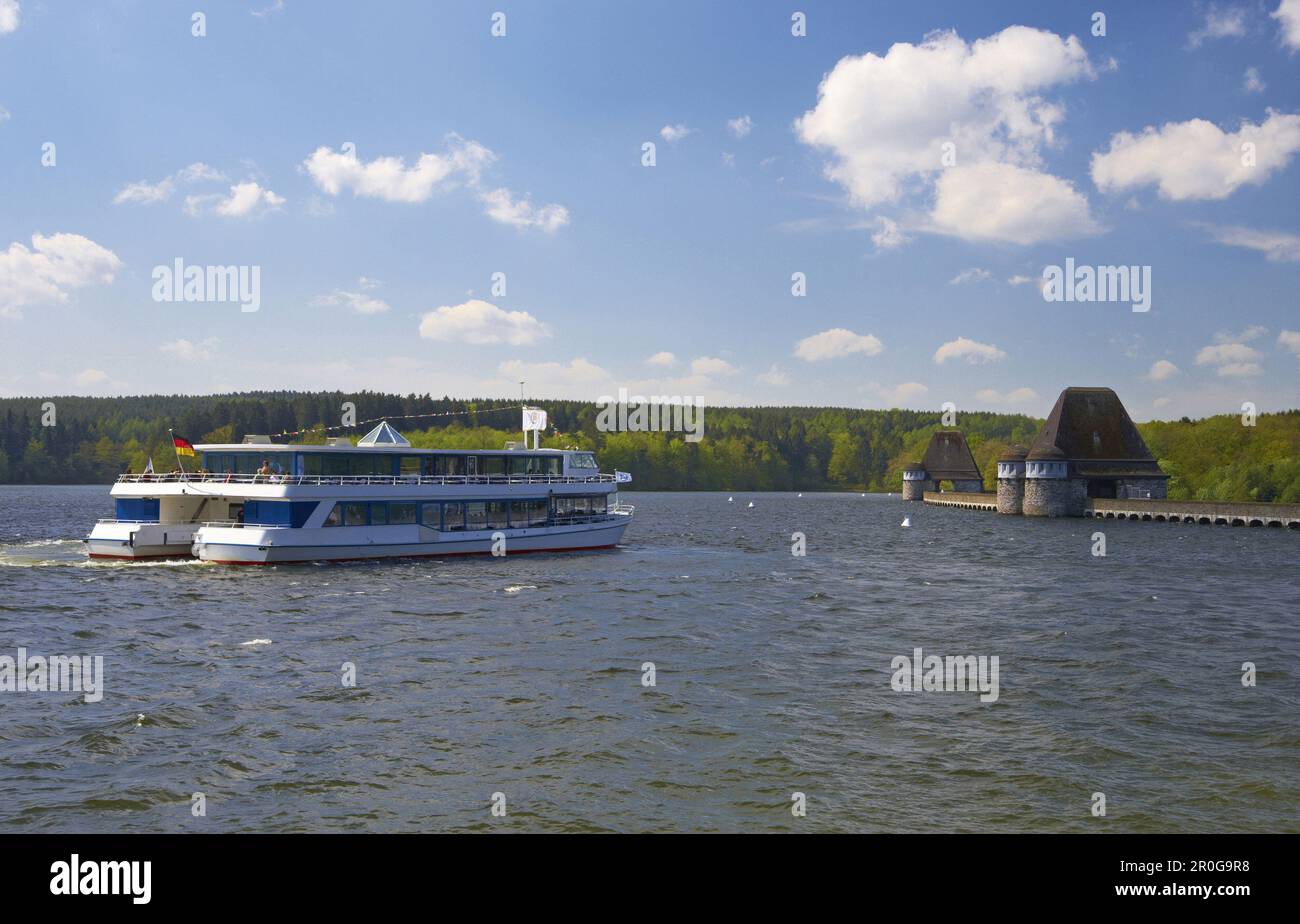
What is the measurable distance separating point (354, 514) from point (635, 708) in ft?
110

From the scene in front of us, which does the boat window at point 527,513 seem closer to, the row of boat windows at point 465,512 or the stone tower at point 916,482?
the row of boat windows at point 465,512

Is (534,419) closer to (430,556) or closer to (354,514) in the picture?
(430,556)

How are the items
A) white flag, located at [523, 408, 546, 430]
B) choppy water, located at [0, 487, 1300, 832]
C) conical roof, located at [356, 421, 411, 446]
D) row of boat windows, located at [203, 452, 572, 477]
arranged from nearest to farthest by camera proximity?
choppy water, located at [0, 487, 1300, 832] < row of boat windows, located at [203, 452, 572, 477] < conical roof, located at [356, 421, 411, 446] < white flag, located at [523, 408, 546, 430]

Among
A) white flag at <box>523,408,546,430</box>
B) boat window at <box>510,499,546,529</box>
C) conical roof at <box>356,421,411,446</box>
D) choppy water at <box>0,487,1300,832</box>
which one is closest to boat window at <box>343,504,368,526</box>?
conical roof at <box>356,421,411,446</box>

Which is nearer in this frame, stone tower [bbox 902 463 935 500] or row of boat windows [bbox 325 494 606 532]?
row of boat windows [bbox 325 494 606 532]

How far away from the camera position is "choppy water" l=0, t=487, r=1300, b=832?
16.0 meters

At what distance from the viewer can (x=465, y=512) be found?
57469 millimetres

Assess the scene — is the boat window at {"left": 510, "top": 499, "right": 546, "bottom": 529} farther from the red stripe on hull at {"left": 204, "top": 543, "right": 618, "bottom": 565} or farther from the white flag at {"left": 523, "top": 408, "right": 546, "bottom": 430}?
the white flag at {"left": 523, "top": 408, "right": 546, "bottom": 430}

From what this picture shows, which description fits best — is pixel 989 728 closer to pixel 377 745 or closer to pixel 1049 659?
pixel 1049 659

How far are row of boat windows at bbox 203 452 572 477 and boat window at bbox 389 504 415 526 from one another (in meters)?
1.89

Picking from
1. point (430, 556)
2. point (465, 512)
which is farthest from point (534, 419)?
point (430, 556)
